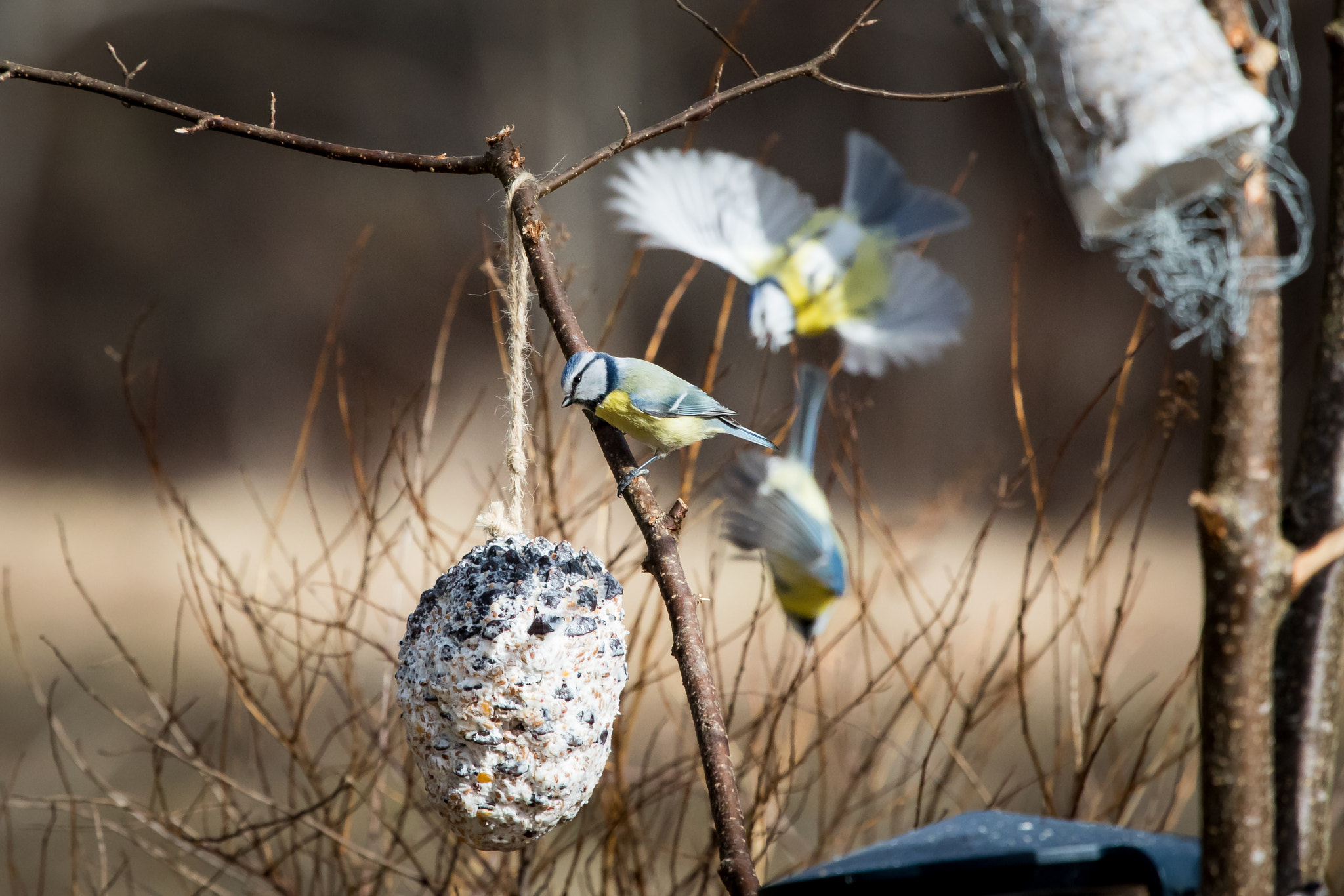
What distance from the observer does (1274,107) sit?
44 centimetres

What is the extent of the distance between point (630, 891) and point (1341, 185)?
26.3 inches

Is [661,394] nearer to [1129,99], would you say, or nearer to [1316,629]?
[1129,99]

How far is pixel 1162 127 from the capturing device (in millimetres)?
434

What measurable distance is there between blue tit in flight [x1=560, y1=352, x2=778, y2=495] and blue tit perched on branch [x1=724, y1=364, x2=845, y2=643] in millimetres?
40

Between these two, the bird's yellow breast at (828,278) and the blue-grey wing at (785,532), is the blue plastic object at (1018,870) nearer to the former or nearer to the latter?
the blue-grey wing at (785,532)

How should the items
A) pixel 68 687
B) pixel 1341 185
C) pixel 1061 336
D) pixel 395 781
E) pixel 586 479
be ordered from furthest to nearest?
pixel 1061 336
pixel 68 687
pixel 395 781
pixel 586 479
pixel 1341 185

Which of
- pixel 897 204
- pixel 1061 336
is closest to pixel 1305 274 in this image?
pixel 1061 336

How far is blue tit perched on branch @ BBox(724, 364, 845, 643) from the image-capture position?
0.60 meters

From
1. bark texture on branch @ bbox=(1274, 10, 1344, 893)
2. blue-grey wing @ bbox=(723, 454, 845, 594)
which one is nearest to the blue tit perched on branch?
blue-grey wing @ bbox=(723, 454, 845, 594)

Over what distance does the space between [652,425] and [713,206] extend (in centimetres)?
24

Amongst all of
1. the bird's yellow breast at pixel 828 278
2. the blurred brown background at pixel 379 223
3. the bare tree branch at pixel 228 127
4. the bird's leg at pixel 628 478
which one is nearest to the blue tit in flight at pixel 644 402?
the bird's leg at pixel 628 478

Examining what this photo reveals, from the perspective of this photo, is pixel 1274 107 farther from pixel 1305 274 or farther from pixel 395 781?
pixel 1305 274

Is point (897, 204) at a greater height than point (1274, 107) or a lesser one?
greater

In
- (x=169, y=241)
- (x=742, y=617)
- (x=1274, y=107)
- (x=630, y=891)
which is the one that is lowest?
(x=630, y=891)
